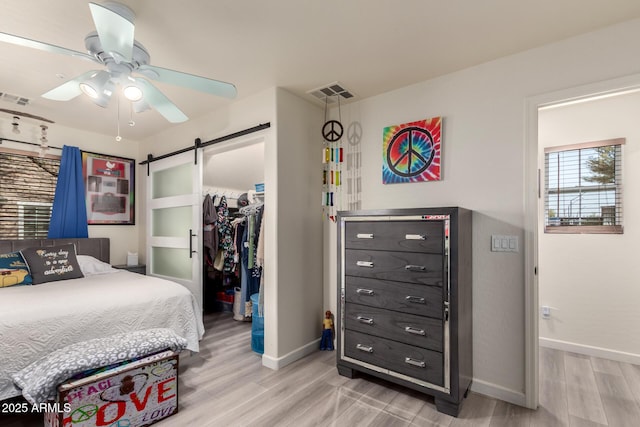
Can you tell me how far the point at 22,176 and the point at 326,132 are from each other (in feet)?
11.0

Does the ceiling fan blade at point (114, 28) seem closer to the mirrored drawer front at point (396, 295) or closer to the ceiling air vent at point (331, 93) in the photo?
the ceiling air vent at point (331, 93)

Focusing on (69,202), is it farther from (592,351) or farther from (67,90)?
(592,351)

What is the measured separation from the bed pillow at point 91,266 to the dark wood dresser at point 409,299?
2.70 metres

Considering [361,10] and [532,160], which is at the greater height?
[361,10]

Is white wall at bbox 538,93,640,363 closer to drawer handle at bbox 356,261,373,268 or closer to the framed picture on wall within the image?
drawer handle at bbox 356,261,373,268

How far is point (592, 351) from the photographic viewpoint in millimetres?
2973

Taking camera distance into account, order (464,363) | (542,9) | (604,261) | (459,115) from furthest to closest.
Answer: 1. (604,261)
2. (459,115)
3. (464,363)
4. (542,9)

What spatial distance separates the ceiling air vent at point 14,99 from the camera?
2.88 m

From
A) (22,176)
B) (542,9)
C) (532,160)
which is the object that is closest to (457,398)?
(532,160)

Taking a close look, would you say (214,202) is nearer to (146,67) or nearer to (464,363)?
(146,67)

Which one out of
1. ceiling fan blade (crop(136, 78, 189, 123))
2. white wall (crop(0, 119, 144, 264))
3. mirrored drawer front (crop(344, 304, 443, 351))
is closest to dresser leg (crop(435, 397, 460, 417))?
mirrored drawer front (crop(344, 304, 443, 351))

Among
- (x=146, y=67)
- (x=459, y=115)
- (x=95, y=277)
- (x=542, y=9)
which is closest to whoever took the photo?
(x=542, y=9)

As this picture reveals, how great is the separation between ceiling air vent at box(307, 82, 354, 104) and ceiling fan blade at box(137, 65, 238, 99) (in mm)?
989

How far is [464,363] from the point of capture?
221 centimetres
